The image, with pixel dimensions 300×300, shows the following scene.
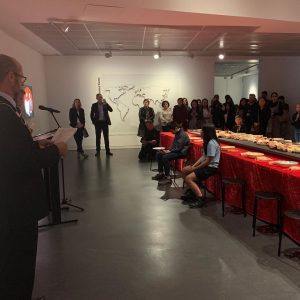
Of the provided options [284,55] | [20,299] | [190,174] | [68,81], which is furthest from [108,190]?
[284,55]

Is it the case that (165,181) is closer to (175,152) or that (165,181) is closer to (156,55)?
(175,152)

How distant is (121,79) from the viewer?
9.97m

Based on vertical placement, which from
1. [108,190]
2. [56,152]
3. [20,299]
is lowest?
[108,190]

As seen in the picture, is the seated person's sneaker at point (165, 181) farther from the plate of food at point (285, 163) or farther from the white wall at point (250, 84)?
the white wall at point (250, 84)

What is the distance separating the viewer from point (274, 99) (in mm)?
9031

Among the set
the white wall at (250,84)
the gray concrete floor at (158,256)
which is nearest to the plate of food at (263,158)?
the gray concrete floor at (158,256)

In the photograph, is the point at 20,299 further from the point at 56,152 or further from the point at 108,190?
the point at 108,190

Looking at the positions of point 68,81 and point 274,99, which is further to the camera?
point 68,81

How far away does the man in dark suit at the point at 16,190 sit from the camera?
149 cm

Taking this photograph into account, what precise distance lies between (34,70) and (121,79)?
2516 millimetres

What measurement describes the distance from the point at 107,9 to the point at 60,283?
12.7ft

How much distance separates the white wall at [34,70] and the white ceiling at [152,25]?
20cm

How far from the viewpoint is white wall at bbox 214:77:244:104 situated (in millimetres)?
18000

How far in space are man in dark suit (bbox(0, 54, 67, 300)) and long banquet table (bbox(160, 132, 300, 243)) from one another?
7.40ft
